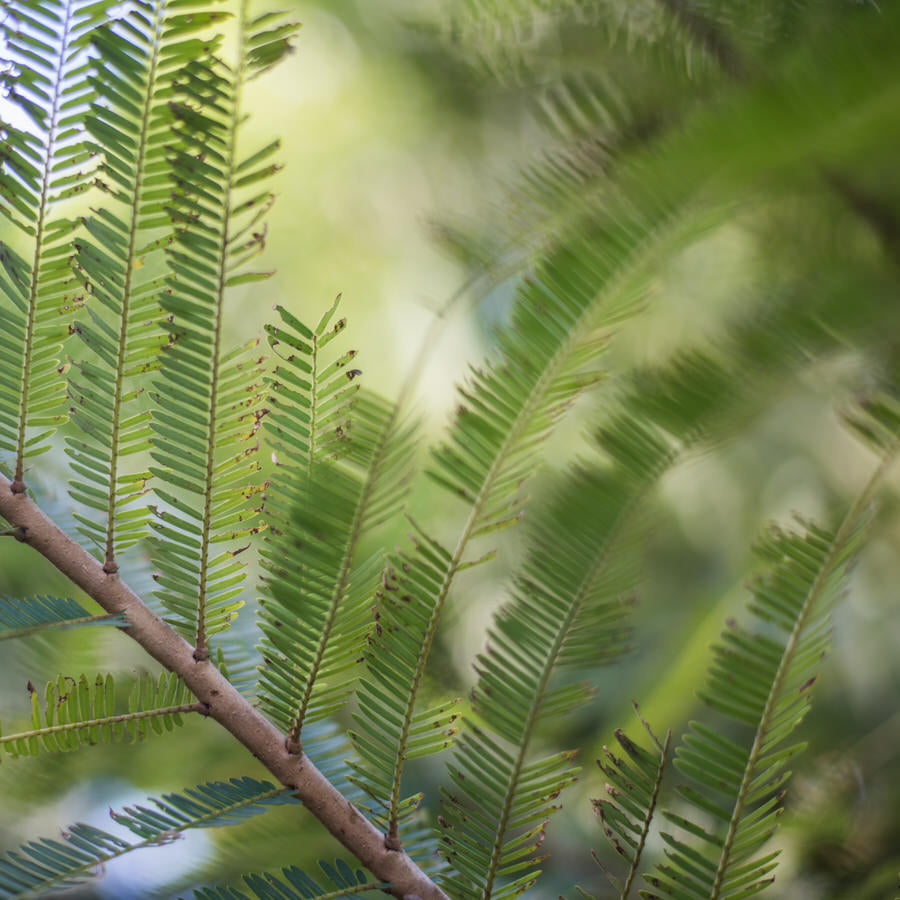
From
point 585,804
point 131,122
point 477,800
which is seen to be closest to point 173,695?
point 477,800

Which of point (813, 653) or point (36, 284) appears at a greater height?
point (36, 284)

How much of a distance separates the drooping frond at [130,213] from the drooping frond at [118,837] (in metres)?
0.13

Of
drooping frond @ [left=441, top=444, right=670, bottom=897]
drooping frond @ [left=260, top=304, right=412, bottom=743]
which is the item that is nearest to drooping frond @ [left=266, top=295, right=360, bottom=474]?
drooping frond @ [left=260, top=304, right=412, bottom=743]

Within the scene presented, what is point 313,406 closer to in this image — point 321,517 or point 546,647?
point 321,517

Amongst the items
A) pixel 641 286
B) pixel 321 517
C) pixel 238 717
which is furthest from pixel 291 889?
pixel 641 286

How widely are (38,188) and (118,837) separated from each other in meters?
0.31

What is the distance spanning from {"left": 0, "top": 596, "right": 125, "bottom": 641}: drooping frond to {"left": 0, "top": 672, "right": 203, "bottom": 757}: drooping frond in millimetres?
27

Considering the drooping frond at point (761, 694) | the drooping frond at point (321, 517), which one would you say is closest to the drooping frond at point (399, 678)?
the drooping frond at point (321, 517)

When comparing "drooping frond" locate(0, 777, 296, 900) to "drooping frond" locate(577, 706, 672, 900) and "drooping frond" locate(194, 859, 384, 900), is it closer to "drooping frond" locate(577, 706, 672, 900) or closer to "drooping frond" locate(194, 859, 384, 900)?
"drooping frond" locate(194, 859, 384, 900)

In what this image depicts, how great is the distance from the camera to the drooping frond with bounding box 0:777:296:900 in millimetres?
339

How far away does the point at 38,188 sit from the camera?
386 mm

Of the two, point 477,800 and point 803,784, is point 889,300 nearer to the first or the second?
point 477,800

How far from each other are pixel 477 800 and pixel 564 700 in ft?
0.22

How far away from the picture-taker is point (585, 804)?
87 cm
